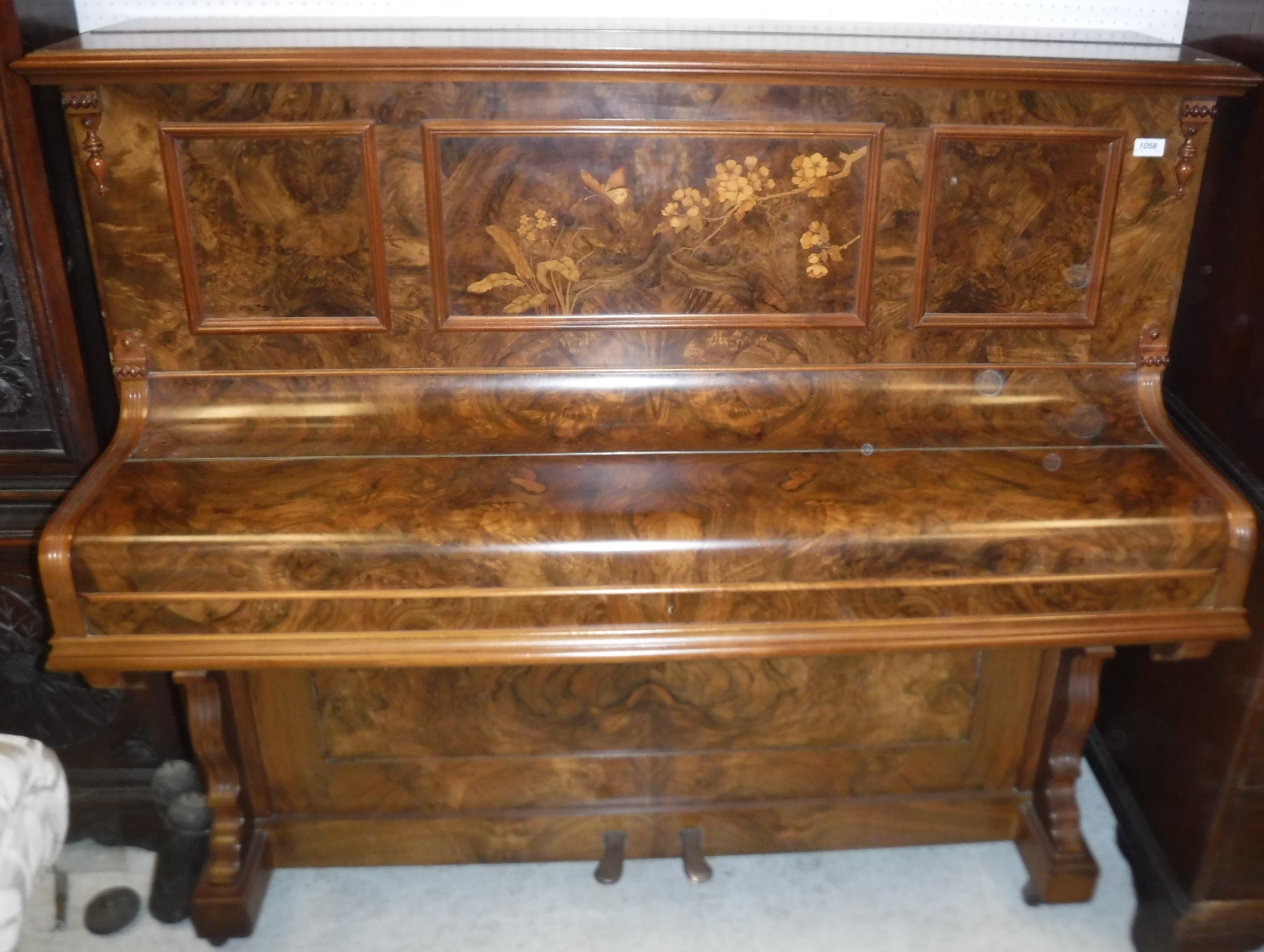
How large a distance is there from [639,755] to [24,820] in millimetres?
1042

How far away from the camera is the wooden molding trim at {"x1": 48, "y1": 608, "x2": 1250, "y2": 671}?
1.50m

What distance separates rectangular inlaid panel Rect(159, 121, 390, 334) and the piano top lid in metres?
0.09

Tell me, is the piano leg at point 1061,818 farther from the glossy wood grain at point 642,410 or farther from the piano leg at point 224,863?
the piano leg at point 224,863

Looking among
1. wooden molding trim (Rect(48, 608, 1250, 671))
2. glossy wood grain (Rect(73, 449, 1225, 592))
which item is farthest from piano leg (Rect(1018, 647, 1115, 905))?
glossy wood grain (Rect(73, 449, 1225, 592))

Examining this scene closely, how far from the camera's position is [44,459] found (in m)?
1.78

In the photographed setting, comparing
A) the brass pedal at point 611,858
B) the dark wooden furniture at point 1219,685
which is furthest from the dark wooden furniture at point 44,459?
the dark wooden furniture at point 1219,685

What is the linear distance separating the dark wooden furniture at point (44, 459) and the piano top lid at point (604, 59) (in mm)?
136

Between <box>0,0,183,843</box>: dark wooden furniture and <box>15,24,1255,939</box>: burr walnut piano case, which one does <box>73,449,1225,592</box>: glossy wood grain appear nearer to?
<box>15,24,1255,939</box>: burr walnut piano case

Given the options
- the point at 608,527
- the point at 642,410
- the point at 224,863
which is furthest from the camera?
the point at 224,863

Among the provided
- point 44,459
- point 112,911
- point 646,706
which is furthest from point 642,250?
point 112,911

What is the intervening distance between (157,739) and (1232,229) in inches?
83.5

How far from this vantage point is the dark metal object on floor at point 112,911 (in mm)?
1926

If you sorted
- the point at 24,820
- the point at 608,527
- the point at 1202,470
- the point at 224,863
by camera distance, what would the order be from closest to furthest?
the point at 24,820
the point at 608,527
the point at 1202,470
the point at 224,863

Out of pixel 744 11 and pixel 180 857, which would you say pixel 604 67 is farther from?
pixel 180 857
